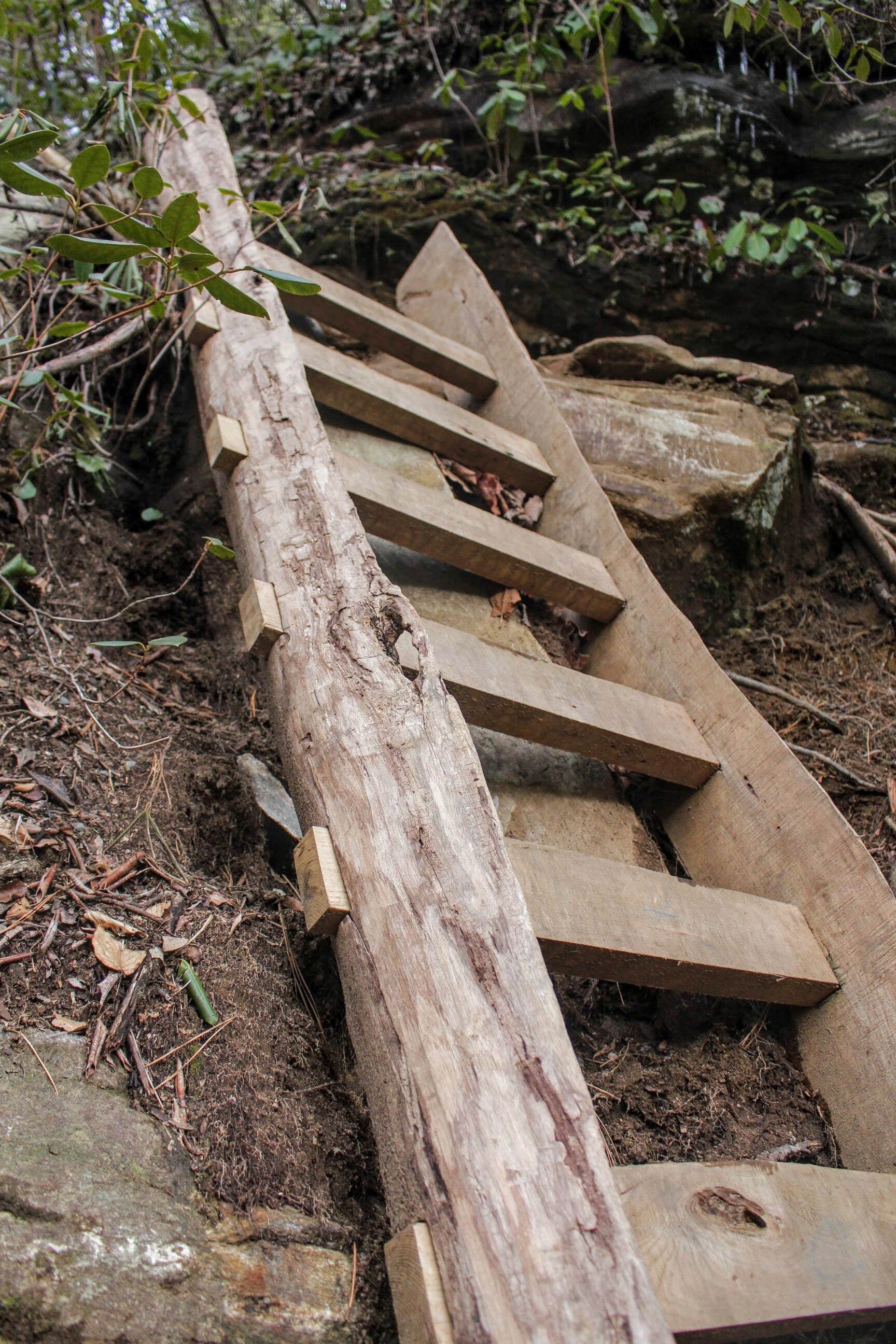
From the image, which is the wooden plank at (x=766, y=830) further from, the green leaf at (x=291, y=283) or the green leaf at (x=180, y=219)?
the green leaf at (x=180, y=219)

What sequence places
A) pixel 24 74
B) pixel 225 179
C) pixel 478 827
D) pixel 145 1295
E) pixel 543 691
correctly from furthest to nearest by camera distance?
pixel 24 74 < pixel 225 179 < pixel 543 691 < pixel 478 827 < pixel 145 1295

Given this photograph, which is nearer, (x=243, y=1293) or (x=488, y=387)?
(x=243, y=1293)

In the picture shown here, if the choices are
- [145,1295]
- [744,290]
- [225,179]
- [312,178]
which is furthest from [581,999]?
[312,178]

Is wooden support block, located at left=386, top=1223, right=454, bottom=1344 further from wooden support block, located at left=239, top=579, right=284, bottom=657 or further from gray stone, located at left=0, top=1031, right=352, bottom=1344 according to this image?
wooden support block, located at left=239, top=579, right=284, bottom=657

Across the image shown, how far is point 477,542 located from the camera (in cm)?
218

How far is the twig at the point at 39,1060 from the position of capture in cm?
118

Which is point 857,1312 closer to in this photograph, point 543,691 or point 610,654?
point 543,691

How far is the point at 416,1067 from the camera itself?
3.58ft

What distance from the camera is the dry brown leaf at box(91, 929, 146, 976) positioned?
1.36m

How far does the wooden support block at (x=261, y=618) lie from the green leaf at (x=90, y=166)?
730mm

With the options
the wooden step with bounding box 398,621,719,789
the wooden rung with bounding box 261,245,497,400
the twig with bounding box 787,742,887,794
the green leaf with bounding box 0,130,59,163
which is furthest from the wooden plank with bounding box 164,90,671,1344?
the twig with bounding box 787,742,887,794

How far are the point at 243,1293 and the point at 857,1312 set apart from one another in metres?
0.79

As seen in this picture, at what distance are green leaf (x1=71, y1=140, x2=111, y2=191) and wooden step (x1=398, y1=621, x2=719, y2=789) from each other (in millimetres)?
971

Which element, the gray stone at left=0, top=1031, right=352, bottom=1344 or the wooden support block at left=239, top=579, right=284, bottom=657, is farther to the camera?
the wooden support block at left=239, top=579, right=284, bottom=657
